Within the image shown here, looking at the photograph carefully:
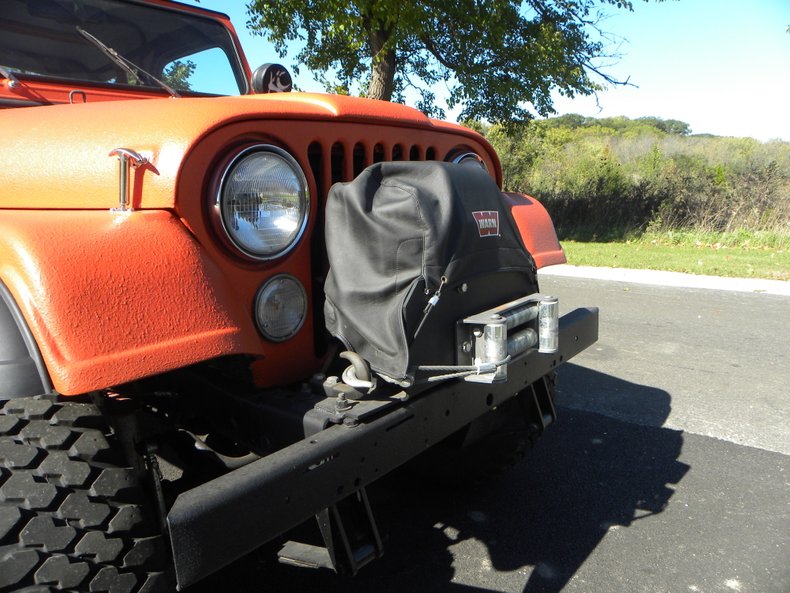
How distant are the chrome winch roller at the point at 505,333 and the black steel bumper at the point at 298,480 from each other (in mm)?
86

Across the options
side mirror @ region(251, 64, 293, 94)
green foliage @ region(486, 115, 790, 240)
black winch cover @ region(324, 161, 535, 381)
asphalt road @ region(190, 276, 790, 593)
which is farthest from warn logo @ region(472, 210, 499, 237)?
green foliage @ region(486, 115, 790, 240)

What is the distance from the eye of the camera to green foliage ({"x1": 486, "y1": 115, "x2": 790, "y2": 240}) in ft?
44.6

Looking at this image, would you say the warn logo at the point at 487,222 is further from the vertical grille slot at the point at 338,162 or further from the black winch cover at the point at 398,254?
the vertical grille slot at the point at 338,162

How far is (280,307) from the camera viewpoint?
1.87 metres

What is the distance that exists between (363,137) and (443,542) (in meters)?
1.58

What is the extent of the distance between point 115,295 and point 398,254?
2.31ft

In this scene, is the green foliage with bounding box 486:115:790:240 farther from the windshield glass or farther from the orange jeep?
the orange jeep

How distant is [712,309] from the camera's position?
258 inches

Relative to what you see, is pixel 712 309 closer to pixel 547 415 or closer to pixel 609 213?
pixel 547 415

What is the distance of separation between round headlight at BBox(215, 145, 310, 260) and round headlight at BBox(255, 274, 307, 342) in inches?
3.7

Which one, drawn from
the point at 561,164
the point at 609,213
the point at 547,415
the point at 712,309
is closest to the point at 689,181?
the point at 609,213

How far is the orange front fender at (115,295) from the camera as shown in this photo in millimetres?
1354

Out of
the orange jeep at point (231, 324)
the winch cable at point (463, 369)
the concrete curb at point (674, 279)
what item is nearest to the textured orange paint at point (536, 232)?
the orange jeep at point (231, 324)

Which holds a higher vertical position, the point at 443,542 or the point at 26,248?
the point at 26,248
